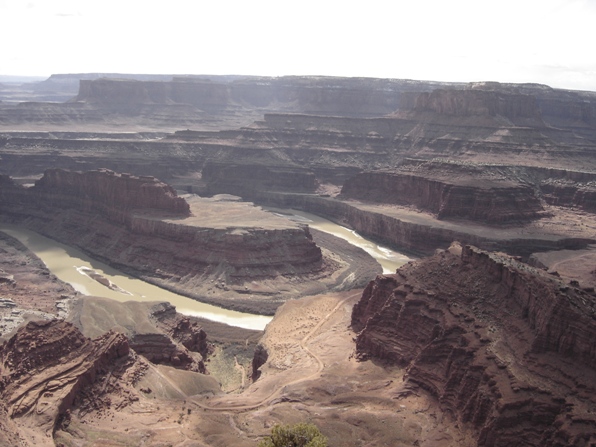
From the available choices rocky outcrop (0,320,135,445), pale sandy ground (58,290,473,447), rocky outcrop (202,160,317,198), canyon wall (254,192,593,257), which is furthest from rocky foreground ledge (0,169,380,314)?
rocky outcrop (202,160,317,198)

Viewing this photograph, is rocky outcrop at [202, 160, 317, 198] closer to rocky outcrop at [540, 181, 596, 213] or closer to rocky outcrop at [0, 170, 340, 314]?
Answer: rocky outcrop at [0, 170, 340, 314]

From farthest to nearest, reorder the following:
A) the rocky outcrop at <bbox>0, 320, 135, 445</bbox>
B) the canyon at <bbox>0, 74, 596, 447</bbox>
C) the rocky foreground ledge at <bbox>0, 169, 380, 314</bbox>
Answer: the rocky foreground ledge at <bbox>0, 169, 380, 314</bbox>, the canyon at <bbox>0, 74, 596, 447</bbox>, the rocky outcrop at <bbox>0, 320, 135, 445</bbox>

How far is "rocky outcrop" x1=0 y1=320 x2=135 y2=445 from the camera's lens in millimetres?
36062

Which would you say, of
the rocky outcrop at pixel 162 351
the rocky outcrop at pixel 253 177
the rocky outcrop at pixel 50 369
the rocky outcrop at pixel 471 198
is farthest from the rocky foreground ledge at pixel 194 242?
the rocky outcrop at pixel 253 177

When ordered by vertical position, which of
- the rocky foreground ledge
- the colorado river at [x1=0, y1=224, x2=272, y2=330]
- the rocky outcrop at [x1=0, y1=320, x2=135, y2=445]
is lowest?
the colorado river at [x1=0, y1=224, x2=272, y2=330]

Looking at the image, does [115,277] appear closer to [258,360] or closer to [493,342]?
[258,360]

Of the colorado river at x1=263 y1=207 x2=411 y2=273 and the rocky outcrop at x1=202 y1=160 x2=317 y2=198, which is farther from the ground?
the rocky outcrop at x1=202 y1=160 x2=317 y2=198

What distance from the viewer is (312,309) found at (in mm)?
64562

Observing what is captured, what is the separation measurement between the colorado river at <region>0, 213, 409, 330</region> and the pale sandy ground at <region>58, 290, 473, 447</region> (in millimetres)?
22624

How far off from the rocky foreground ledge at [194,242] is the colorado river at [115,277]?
1277 mm

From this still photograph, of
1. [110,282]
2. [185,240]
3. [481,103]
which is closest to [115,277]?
[110,282]

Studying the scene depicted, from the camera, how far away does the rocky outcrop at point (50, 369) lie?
36.1 metres

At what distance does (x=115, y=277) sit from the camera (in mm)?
86750

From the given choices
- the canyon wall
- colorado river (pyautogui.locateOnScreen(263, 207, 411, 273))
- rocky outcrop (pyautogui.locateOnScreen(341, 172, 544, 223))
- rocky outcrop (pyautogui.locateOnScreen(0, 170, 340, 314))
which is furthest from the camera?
rocky outcrop (pyautogui.locateOnScreen(341, 172, 544, 223))
